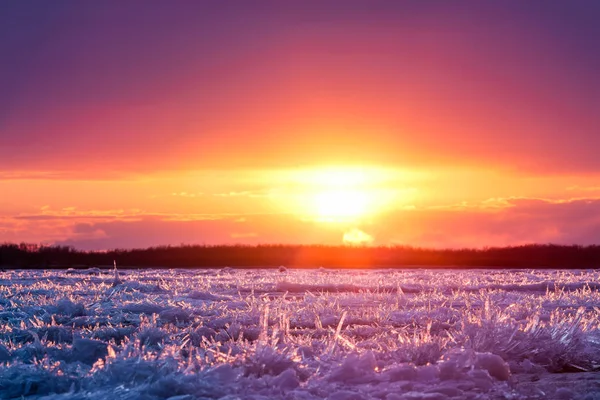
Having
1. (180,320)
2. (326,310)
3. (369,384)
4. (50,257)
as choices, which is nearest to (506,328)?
(369,384)

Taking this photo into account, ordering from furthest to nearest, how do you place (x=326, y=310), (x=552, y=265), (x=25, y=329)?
1. (x=552, y=265)
2. (x=326, y=310)
3. (x=25, y=329)

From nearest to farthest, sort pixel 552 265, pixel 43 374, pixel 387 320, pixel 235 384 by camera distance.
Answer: pixel 235 384, pixel 43 374, pixel 387 320, pixel 552 265

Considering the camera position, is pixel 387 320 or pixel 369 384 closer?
pixel 369 384

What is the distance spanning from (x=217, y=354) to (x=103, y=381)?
1367 millimetres

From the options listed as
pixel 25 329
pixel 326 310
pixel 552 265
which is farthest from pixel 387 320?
pixel 552 265

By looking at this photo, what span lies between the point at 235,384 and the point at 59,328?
18.1 feet

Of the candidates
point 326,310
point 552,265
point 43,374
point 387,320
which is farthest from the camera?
point 552,265

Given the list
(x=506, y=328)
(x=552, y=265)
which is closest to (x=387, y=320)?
(x=506, y=328)

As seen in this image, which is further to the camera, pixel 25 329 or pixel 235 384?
pixel 25 329

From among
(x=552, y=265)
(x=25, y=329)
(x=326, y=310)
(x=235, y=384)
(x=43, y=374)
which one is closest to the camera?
(x=235, y=384)

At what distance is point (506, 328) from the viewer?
957 centimetres

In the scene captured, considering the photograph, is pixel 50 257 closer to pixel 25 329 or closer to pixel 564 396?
pixel 25 329

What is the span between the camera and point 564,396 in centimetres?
749

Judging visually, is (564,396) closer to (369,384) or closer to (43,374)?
(369,384)
